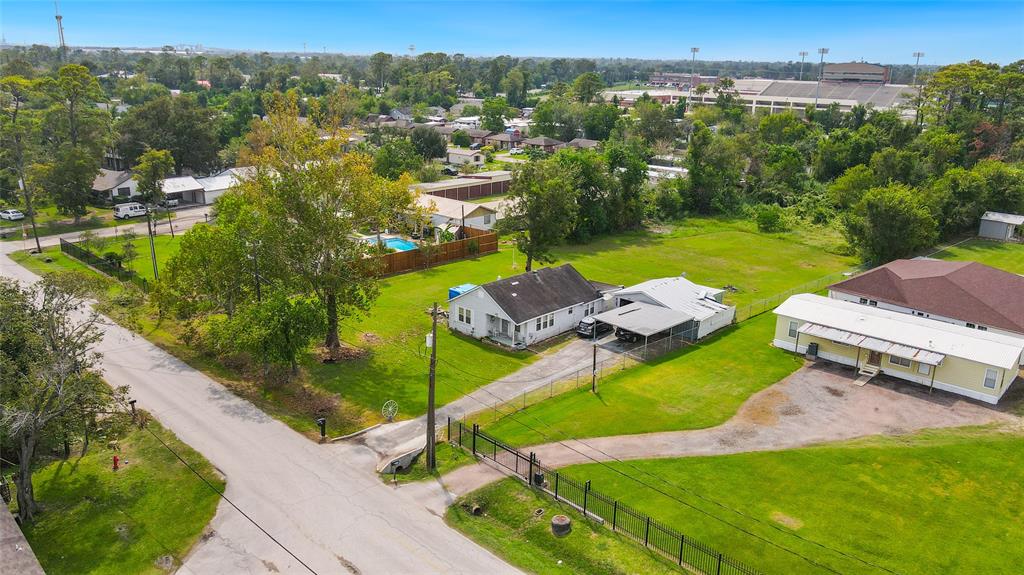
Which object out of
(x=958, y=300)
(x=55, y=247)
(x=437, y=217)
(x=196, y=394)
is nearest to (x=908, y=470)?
(x=958, y=300)

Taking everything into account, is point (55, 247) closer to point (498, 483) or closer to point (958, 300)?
point (498, 483)

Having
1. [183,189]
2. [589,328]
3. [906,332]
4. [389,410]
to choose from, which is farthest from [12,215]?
[906,332]

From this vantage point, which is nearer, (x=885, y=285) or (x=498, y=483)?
(x=498, y=483)

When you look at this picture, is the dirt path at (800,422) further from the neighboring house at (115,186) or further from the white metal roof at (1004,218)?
the neighboring house at (115,186)

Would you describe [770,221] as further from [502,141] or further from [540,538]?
[502,141]

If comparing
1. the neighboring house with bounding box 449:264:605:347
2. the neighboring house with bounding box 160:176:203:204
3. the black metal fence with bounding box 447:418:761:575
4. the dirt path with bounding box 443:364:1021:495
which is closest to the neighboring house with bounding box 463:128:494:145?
the neighboring house with bounding box 160:176:203:204
